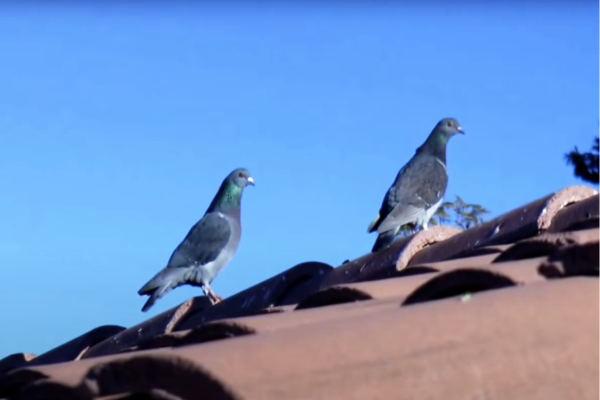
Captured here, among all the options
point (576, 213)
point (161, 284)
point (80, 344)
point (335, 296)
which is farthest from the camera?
point (161, 284)

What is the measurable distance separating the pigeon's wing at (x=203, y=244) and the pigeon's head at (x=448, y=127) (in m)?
1.98

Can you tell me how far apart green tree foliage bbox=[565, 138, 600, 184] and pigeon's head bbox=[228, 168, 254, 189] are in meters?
6.06

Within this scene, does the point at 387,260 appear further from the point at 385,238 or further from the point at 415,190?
the point at 415,190

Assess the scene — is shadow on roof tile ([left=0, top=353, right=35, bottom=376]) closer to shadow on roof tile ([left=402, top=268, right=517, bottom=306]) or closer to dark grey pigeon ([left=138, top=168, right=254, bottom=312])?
dark grey pigeon ([left=138, top=168, right=254, bottom=312])

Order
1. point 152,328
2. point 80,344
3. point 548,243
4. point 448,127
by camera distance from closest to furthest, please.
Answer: point 548,243
point 152,328
point 80,344
point 448,127

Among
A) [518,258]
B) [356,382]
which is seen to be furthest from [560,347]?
[518,258]

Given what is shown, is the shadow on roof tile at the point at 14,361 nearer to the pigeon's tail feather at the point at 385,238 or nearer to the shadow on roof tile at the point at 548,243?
the pigeon's tail feather at the point at 385,238

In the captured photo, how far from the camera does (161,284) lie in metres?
8.23

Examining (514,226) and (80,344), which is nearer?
(514,226)

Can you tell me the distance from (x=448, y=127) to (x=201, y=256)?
237cm

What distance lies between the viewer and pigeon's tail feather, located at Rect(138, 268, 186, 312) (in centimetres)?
807

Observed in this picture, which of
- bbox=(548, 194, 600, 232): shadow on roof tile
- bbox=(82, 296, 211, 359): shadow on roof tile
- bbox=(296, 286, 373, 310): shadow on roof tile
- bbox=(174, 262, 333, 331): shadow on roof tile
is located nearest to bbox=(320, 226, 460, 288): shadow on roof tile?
bbox=(174, 262, 333, 331): shadow on roof tile

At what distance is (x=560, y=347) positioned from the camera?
1.38 meters

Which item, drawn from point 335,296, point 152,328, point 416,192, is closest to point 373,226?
point 416,192
